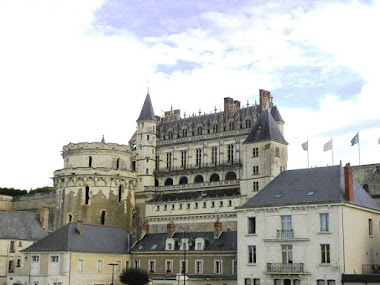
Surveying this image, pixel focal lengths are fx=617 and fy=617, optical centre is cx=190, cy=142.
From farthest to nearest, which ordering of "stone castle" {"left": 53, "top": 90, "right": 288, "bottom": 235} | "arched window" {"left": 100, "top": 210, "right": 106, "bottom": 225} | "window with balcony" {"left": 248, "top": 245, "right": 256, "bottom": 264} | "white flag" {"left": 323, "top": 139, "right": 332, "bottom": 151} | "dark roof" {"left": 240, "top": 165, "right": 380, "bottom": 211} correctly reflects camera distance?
"arched window" {"left": 100, "top": 210, "right": 106, "bottom": 225}, "stone castle" {"left": 53, "top": 90, "right": 288, "bottom": 235}, "white flag" {"left": 323, "top": 139, "right": 332, "bottom": 151}, "window with balcony" {"left": 248, "top": 245, "right": 256, "bottom": 264}, "dark roof" {"left": 240, "top": 165, "right": 380, "bottom": 211}

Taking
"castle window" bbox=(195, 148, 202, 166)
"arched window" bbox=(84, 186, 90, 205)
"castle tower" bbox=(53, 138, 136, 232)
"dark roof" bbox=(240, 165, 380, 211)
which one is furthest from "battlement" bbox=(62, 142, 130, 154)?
"dark roof" bbox=(240, 165, 380, 211)

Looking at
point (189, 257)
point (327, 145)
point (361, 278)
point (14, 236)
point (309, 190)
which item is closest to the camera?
point (361, 278)

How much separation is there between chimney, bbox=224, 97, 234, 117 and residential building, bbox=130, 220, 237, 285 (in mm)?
27678

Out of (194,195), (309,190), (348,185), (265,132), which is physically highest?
(265,132)

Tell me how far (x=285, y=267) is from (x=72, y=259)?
59.9 ft

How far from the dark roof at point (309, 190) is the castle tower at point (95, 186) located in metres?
37.4

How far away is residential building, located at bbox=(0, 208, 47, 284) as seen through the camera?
5594 cm

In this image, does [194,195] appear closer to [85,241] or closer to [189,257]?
[85,241]

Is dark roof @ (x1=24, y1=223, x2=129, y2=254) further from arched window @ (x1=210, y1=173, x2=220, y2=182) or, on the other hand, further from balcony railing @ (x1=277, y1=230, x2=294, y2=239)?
arched window @ (x1=210, y1=173, x2=220, y2=182)

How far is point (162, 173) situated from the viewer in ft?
268

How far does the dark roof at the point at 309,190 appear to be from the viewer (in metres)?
39.8

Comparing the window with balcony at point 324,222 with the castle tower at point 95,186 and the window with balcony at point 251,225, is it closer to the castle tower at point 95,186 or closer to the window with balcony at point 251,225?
the window with balcony at point 251,225

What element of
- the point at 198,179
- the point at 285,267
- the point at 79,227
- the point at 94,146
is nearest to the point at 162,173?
the point at 198,179

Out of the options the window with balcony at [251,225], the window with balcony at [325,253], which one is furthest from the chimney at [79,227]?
the window with balcony at [325,253]
